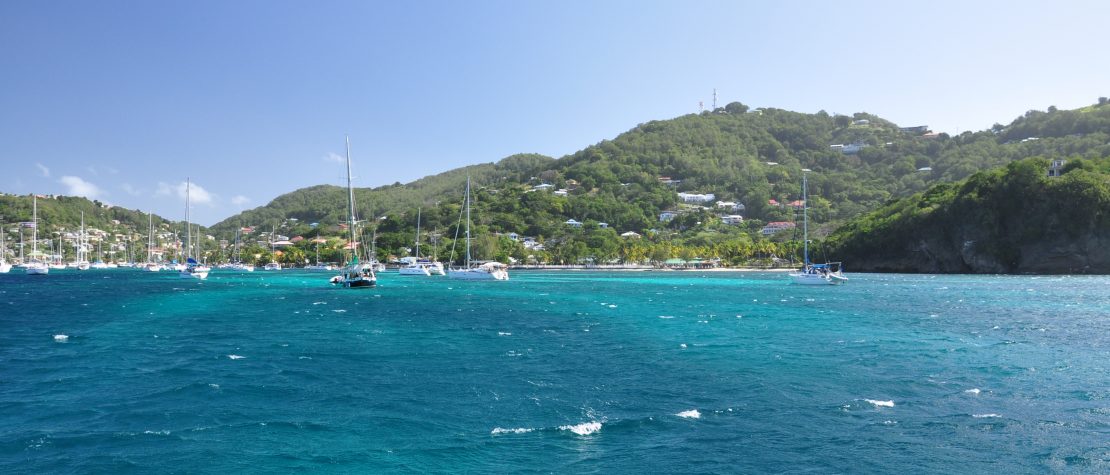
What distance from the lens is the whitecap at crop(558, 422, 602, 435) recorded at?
1455 cm

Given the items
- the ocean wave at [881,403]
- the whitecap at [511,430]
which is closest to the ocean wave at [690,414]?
the whitecap at [511,430]

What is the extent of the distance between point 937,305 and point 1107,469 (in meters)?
39.9

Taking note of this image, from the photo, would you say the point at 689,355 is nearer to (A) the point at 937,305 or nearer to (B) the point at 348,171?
(A) the point at 937,305

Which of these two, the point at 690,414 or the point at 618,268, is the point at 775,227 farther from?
the point at 690,414

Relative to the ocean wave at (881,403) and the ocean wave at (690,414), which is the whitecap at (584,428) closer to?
the ocean wave at (690,414)

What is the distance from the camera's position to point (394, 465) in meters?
12.4

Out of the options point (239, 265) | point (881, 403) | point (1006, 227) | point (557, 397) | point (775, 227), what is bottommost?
point (881, 403)

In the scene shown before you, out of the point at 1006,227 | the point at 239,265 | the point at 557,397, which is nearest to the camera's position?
the point at 557,397

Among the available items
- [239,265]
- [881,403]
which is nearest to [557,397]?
[881,403]

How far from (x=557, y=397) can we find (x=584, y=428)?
3.10 m

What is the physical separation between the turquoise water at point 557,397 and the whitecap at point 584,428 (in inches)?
2.4

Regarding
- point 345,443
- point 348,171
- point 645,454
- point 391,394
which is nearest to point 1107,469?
point 645,454

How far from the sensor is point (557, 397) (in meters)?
17.8

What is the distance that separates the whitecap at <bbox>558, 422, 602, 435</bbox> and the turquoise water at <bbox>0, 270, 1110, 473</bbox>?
0.06 meters
